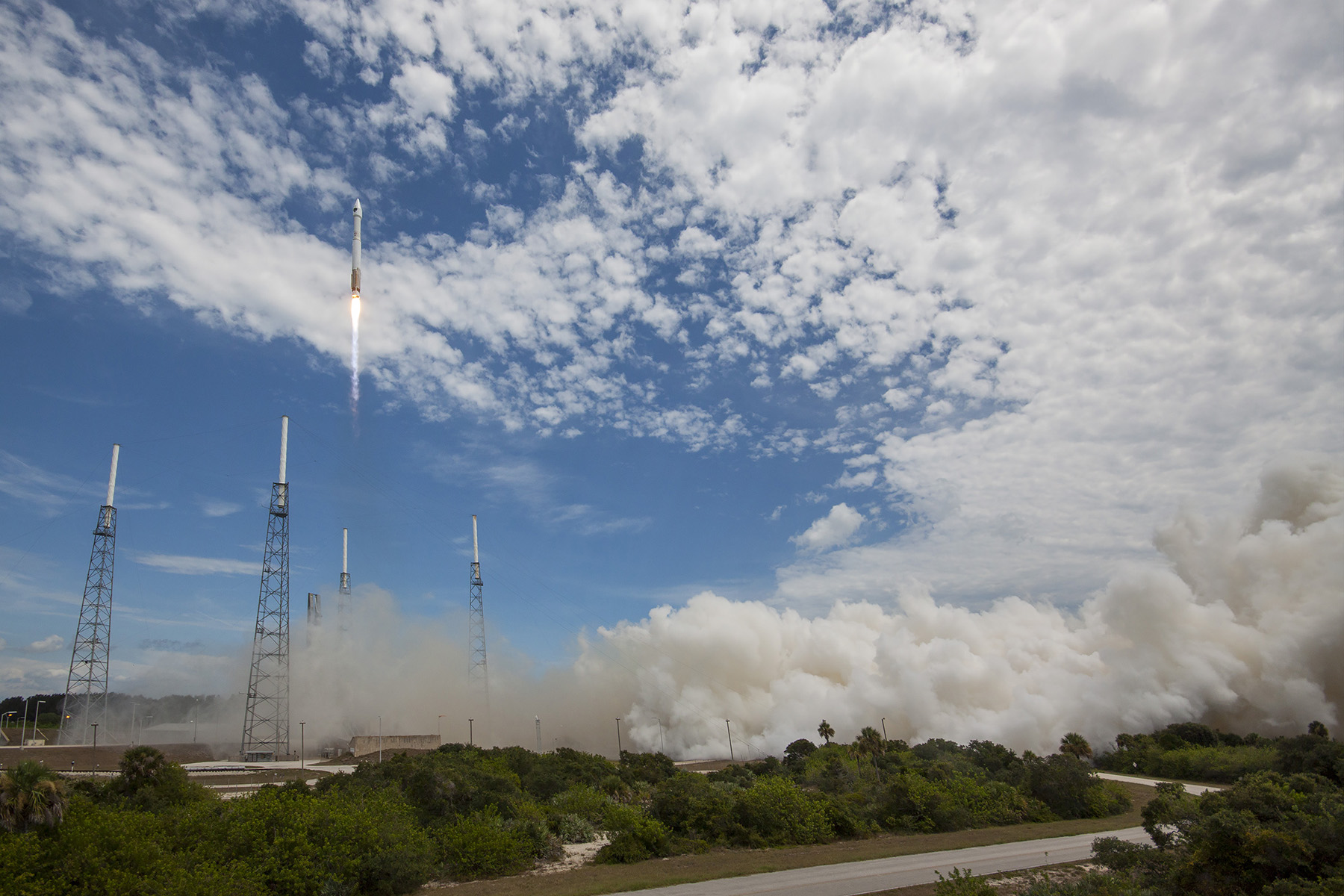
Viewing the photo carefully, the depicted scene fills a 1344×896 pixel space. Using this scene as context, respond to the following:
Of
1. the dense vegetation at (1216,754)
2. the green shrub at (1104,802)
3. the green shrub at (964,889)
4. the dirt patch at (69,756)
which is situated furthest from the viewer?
the dirt patch at (69,756)

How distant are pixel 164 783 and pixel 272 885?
18147 millimetres

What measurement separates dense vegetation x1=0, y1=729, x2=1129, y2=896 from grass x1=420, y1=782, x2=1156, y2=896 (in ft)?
5.27

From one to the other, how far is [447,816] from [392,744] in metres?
50.3

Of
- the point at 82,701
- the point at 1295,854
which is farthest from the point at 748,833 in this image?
the point at 82,701

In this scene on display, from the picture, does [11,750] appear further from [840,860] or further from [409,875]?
[840,860]

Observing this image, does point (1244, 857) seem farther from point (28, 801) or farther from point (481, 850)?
point (28, 801)

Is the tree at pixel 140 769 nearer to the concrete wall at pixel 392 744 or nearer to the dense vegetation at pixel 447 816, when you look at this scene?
the dense vegetation at pixel 447 816

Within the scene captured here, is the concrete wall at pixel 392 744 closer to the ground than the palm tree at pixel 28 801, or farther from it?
closer to the ground

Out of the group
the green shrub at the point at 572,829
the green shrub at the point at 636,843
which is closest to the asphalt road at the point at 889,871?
the green shrub at the point at 636,843

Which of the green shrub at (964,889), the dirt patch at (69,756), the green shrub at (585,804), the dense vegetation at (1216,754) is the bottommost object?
the dense vegetation at (1216,754)

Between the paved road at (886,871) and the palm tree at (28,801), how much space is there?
67.4ft

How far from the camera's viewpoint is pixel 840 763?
69.2 meters

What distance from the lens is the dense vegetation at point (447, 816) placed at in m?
22.5

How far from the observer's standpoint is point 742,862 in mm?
34344
